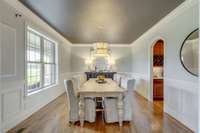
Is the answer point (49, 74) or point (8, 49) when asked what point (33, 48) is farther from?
point (49, 74)

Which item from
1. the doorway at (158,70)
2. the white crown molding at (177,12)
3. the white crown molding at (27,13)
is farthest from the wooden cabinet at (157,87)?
the white crown molding at (27,13)

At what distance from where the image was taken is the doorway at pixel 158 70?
6.06 meters

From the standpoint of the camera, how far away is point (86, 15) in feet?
13.8

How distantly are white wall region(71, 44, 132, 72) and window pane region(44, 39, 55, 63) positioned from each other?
10.0ft

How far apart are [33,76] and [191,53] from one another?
4.02 meters

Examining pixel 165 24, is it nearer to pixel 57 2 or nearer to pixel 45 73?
pixel 57 2

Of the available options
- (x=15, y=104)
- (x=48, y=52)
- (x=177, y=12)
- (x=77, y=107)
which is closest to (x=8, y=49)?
(x=15, y=104)

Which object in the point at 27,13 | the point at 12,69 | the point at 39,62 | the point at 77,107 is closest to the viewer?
the point at 12,69

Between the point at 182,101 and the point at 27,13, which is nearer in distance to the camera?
the point at 182,101

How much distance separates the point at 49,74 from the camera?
6242 mm

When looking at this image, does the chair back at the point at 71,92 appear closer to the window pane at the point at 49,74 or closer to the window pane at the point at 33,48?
the window pane at the point at 33,48

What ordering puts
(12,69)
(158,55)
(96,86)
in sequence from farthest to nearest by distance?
(158,55) → (96,86) → (12,69)

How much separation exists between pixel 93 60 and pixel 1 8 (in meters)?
6.92

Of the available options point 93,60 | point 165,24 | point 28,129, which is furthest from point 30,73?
point 93,60
